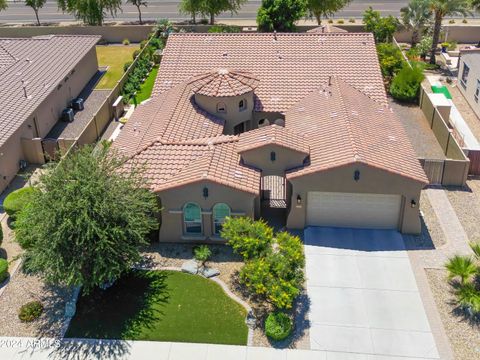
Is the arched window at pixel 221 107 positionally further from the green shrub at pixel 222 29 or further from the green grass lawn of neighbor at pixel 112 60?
the green shrub at pixel 222 29

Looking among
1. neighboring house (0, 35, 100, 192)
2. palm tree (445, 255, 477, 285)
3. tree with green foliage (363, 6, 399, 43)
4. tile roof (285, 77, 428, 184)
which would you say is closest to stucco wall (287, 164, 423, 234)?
tile roof (285, 77, 428, 184)

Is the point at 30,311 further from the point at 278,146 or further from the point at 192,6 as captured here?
the point at 192,6

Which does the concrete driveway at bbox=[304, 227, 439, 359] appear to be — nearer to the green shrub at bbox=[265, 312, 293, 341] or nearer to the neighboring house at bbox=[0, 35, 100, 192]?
the green shrub at bbox=[265, 312, 293, 341]

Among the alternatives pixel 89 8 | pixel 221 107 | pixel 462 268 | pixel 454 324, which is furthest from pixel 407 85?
pixel 89 8

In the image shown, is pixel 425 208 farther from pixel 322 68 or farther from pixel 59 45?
pixel 59 45

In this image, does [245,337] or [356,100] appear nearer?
[245,337]

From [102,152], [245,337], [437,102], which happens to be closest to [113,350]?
[245,337]
